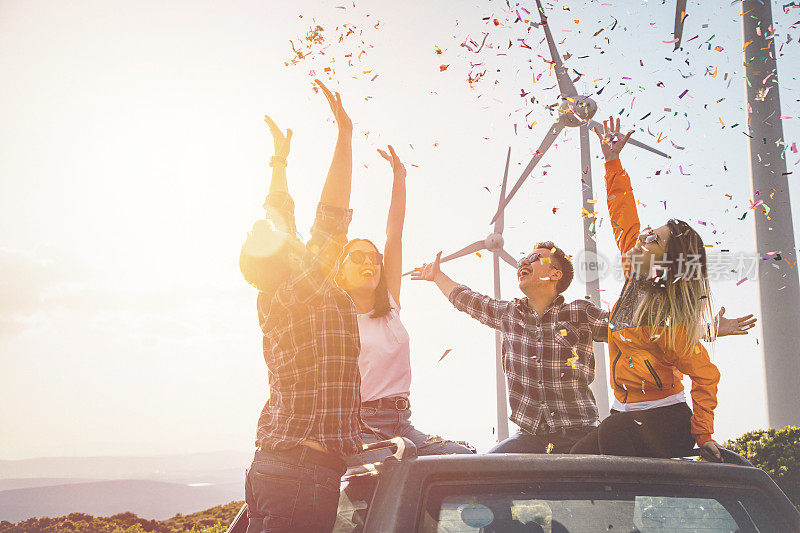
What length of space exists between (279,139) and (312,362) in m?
1.96

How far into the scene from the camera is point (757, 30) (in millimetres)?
17844

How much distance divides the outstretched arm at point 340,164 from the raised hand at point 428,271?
2.33 m

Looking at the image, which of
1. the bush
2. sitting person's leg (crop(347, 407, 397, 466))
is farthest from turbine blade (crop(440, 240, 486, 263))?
sitting person's leg (crop(347, 407, 397, 466))

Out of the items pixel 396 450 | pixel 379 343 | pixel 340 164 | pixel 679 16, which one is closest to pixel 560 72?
pixel 679 16

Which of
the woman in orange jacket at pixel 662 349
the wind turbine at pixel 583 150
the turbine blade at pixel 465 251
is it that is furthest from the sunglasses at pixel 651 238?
the turbine blade at pixel 465 251

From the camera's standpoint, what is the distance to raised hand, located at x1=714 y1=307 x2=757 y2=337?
366cm

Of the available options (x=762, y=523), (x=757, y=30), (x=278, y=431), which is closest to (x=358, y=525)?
(x=278, y=431)

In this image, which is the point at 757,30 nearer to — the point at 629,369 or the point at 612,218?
the point at 612,218

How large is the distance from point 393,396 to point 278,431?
1717mm

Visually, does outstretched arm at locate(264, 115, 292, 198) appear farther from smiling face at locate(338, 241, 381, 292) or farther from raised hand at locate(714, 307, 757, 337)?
raised hand at locate(714, 307, 757, 337)

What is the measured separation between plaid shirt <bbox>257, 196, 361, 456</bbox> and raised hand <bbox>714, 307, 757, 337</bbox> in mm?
2246

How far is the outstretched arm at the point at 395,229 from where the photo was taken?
17.1 feet

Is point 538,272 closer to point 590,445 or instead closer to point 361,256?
point 361,256

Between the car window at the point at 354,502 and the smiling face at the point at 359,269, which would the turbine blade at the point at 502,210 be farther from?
the car window at the point at 354,502
